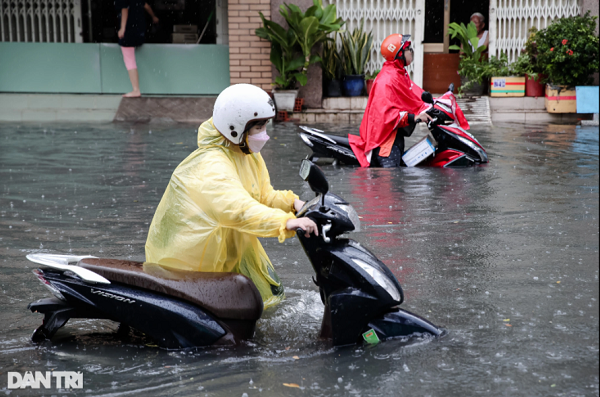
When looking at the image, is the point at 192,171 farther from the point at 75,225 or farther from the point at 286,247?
the point at 75,225

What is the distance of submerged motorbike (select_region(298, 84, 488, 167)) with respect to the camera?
8258 millimetres

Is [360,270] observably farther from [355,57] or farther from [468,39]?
[468,39]

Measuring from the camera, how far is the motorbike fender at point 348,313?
126 inches

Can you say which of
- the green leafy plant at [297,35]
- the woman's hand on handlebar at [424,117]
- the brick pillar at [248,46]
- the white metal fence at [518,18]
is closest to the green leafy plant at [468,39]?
the white metal fence at [518,18]

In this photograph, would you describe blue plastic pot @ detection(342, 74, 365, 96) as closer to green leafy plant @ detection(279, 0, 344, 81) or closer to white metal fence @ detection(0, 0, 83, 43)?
green leafy plant @ detection(279, 0, 344, 81)

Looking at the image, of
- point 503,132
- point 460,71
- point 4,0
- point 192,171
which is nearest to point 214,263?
point 192,171

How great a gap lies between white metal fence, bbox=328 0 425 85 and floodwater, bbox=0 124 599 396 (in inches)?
220

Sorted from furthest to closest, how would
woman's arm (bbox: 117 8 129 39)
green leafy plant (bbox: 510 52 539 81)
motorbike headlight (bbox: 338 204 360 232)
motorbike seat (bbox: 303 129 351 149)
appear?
green leafy plant (bbox: 510 52 539 81)
woman's arm (bbox: 117 8 129 39)
motorbike seat (bbox: 303 129 351 149)
motorbike headlight (bbox: 338 204 360 232)

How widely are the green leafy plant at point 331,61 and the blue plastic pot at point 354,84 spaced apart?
0.27m

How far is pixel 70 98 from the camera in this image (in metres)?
14.3

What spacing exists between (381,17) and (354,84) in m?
1.60

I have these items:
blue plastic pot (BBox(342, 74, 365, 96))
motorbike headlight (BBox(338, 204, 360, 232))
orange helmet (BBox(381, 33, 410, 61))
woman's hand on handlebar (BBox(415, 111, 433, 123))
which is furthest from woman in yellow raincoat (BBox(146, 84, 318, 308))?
blue plastic pot (BBox(342, 74, 365, 96))

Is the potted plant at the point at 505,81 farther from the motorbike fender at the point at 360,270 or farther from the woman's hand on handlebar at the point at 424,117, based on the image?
the motorbike fender at the point at 360,270

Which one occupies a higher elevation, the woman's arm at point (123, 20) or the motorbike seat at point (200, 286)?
the woman's arm at point (123, 20)
